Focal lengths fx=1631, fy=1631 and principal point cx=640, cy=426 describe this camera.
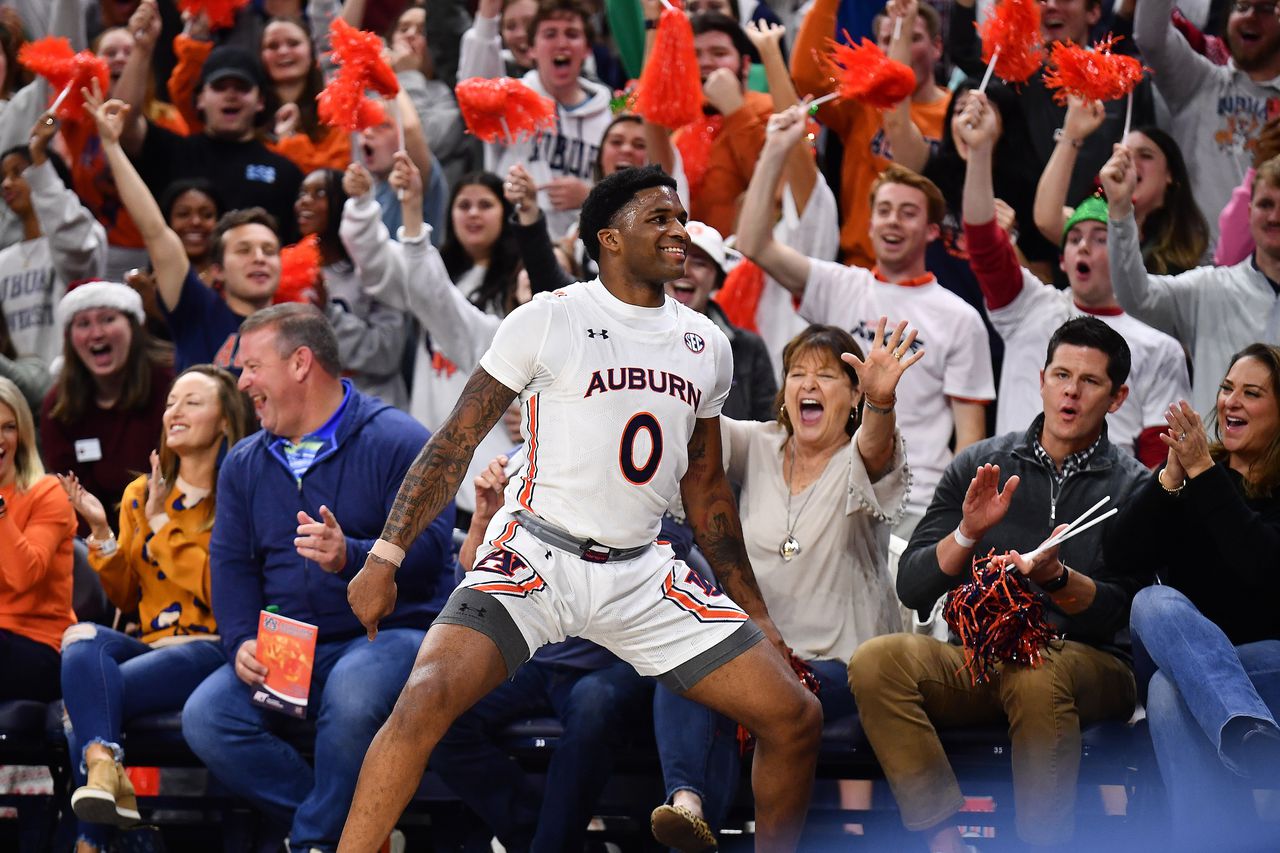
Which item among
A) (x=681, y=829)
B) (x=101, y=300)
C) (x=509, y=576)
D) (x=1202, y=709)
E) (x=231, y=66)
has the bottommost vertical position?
(x=681, y=829)

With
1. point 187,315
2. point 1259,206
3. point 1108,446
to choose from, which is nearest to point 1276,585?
point 1108,446

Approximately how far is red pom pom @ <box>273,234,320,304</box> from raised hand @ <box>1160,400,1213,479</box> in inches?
159

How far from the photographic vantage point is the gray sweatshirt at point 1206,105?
7559 millimetres

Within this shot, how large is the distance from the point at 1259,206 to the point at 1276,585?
1.86m

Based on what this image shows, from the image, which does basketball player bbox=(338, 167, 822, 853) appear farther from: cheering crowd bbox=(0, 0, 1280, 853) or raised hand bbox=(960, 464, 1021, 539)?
raised hand bbox=(960, 464, 1021, 539)

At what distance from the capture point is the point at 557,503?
4.42 meters

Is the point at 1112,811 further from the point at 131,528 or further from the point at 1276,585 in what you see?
the point at 131,528

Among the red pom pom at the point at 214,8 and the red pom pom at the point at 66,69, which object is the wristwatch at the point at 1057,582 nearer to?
the red pom pom at the point at 66,69

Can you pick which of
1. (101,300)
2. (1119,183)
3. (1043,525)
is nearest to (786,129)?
(1119,183)

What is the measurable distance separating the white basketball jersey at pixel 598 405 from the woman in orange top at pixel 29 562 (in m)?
2.30

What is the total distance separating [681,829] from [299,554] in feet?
5.65

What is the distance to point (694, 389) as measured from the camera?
14.9ft

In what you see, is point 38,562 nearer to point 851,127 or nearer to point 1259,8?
point 851,127

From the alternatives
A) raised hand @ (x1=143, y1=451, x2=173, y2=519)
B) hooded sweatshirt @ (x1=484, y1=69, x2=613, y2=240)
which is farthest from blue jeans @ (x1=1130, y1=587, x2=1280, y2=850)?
hooded sweatshirt @ (x1=484, y1=69, x2=613, y2=240)
